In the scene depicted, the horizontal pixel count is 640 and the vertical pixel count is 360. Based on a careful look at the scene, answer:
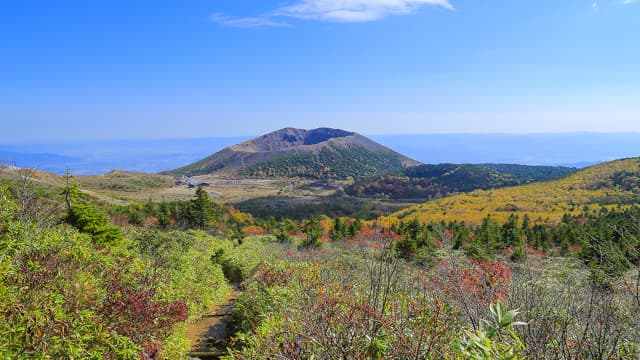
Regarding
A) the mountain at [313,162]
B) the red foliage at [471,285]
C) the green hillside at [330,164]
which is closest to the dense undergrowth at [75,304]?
the red foliage at [471,285]

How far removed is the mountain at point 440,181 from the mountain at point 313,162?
37.1 m

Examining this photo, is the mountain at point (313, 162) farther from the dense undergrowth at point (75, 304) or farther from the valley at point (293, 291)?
the dense undergrowth at point (75, 304)

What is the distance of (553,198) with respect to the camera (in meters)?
53.3

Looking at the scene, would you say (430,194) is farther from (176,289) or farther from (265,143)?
(265,143)

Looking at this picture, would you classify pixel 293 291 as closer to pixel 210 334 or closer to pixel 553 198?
pixel 210 334

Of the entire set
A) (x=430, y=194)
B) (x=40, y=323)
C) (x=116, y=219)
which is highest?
(x=40, y=323)

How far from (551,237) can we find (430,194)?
6153 centimetres

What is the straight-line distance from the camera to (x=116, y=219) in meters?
23.6

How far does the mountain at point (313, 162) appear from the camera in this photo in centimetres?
13862

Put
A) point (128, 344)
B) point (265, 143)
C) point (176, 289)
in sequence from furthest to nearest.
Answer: point (265, 143)
point (176, 289)
point (128, 344)

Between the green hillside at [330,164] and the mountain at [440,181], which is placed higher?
the green hillside at [330,164]

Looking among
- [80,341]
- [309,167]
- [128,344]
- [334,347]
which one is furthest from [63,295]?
[309,167]

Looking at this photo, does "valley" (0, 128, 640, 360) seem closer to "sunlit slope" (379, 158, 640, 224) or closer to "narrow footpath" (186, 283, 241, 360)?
"narrow footpath" (186, 283, 241, 360)

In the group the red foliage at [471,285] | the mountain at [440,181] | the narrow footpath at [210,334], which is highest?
the red foliage at [471,285]
